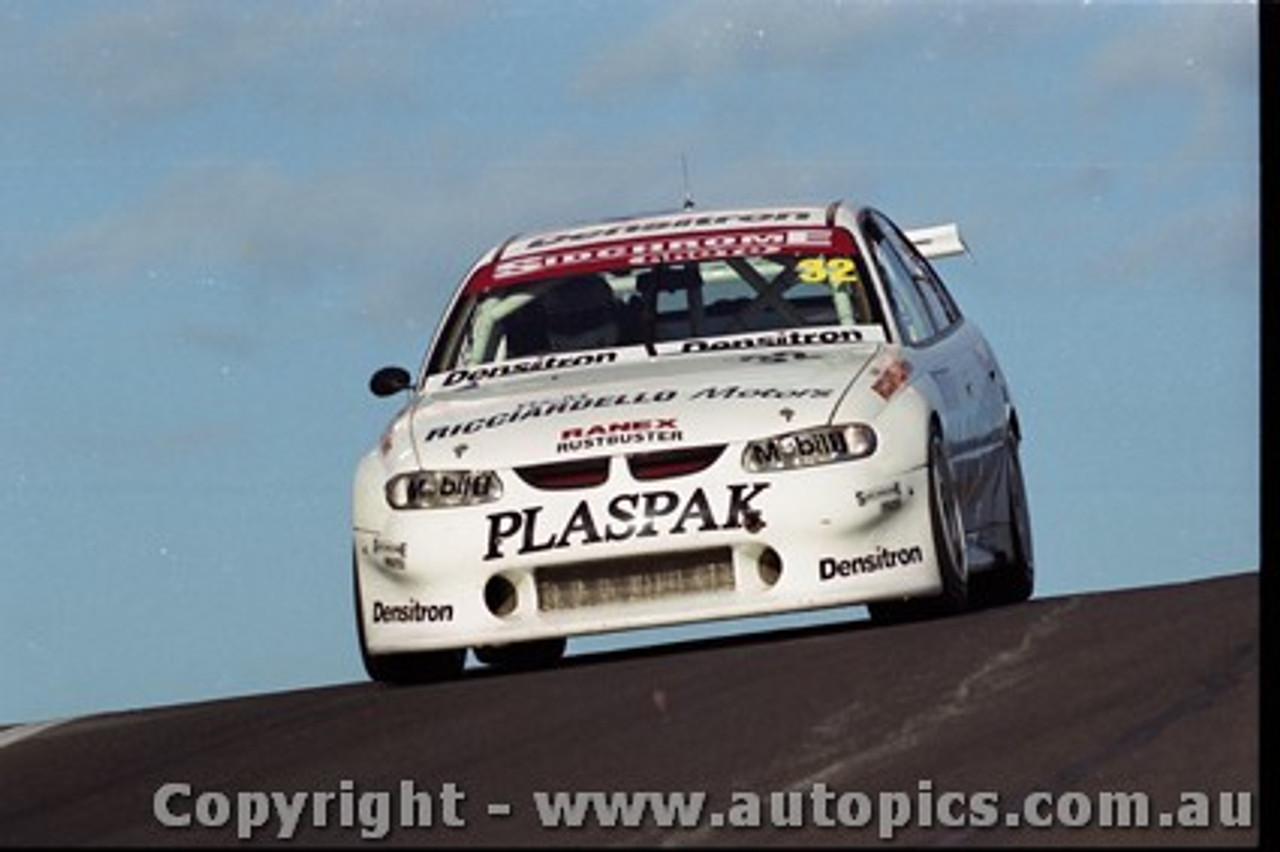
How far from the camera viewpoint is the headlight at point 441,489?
11672mm

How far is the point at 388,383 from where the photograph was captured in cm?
1320

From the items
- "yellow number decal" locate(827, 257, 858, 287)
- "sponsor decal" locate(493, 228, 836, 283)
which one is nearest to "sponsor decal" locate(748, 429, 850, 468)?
"yellow number decal" locate(827, 257, 858, 287)

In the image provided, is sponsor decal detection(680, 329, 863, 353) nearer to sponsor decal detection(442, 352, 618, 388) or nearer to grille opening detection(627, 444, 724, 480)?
sponsor decal detection(442, 352, 618, 388)

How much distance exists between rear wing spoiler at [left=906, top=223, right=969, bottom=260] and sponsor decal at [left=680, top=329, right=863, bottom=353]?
2.11 m

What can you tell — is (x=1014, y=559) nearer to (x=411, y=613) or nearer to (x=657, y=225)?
(x=657, y=225)

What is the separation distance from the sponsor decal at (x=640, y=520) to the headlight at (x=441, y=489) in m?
0.20

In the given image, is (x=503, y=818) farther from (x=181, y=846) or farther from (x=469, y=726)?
(x=469, y=726)

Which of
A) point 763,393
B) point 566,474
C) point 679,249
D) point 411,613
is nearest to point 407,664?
point 411,613

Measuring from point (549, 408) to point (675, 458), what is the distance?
22.2 inches

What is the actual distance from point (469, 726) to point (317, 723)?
2.90 ft

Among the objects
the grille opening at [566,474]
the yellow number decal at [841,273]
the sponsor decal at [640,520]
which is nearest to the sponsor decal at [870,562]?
the sponsor decal at [640,520]

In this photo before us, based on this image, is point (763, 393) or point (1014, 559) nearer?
point (763, 393)

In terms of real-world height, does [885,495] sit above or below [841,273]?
below

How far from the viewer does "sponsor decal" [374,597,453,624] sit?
38.3ft
